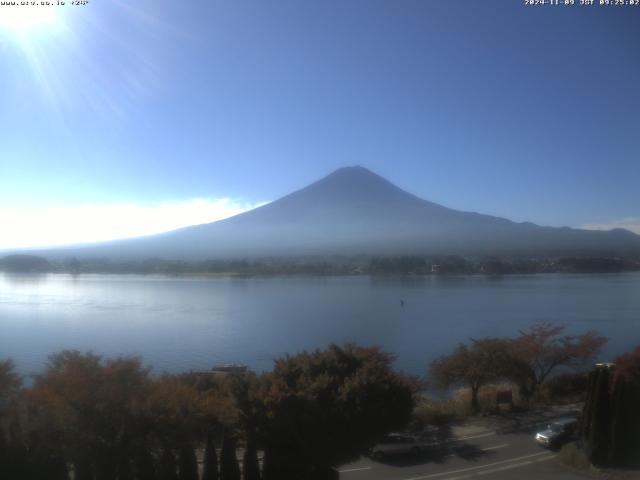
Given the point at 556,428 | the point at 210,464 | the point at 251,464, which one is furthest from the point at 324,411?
the point at 556,428

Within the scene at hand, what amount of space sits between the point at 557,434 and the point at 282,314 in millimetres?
17534

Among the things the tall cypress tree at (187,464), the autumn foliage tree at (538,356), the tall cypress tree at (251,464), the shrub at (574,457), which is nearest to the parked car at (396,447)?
the shrub at (574,457)

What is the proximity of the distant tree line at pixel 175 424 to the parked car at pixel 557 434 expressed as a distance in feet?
8.90

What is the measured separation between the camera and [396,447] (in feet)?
23.4

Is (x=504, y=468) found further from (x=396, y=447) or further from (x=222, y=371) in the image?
(x=222, y=371)

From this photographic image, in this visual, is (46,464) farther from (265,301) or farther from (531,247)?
(531,247)

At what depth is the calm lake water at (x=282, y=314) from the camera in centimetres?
1681

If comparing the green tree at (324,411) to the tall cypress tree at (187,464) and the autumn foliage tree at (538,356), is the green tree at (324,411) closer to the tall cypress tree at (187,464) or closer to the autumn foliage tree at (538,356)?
the tall cypress tree at (187,464)

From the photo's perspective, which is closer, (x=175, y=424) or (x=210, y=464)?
(x=175, y=424)

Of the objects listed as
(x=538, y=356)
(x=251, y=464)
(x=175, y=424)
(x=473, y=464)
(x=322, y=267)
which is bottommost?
(x=473, y=464)

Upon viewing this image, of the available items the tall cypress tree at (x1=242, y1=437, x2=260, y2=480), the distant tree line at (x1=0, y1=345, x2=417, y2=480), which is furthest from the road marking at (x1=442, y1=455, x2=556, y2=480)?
the tall cypress tree at (x1=242, y1=437, x2=260, y2=480)

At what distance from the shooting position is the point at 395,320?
73.9ft

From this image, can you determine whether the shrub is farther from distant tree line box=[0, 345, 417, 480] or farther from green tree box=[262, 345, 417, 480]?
distant tree line box=[0, 345, 417, 480]

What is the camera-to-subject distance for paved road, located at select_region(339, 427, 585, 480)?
246 inches
